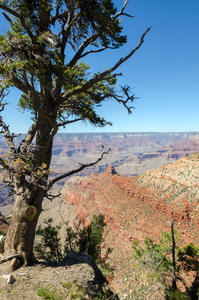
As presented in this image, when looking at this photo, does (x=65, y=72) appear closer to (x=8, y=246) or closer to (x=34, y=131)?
(x=34, y=131)

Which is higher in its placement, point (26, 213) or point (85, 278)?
point (26, 213)

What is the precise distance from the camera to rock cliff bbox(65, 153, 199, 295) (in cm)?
4253

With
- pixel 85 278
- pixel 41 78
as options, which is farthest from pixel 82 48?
pixel 85 278

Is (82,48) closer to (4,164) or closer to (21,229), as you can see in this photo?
(4,164)

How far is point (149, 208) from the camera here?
54219 mm

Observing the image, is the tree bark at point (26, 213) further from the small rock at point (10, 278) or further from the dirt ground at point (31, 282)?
the small rock at point (10, 278)

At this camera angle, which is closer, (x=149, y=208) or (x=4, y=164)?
(x=4, y=164)

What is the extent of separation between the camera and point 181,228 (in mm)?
43969

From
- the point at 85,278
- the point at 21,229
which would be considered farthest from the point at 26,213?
the point at 85,278

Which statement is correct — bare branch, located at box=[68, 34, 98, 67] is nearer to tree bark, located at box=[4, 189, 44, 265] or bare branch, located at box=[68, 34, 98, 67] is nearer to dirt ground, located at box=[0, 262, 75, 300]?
tree bark, located at box=[4, 189, 44, 265]

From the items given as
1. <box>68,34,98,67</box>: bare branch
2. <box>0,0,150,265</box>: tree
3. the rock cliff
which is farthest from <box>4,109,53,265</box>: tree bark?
the rock cliff

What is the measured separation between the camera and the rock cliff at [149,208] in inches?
1674

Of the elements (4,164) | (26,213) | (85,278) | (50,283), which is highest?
Result: (4,164)

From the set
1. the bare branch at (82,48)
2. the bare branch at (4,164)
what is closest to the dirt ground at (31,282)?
the bare branch at (4,164)
